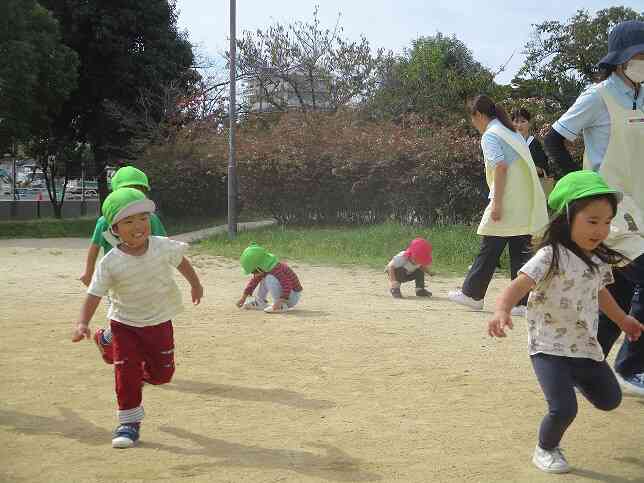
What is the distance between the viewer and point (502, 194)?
7391 millimetres

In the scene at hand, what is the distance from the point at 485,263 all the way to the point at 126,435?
408 cm

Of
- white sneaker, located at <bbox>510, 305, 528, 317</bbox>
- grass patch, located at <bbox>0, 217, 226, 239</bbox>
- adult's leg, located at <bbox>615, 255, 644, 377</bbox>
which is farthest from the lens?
grass patch, located at <bbox>0, 217, 226, 239</bbox>

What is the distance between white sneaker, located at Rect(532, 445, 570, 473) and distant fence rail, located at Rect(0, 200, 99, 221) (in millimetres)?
32190

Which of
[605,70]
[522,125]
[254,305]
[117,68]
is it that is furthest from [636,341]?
[117,68]

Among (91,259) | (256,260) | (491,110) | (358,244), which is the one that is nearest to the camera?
(91,259)

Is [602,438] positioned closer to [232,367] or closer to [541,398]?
[541,398]

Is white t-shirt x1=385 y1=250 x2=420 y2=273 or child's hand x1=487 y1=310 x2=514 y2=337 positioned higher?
child's hand x1=487 y1=310 x2=514 y2=337

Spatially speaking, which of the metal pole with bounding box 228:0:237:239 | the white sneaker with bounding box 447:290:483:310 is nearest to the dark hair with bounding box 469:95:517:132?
the white sneaker with bounding box 447:290:483:310

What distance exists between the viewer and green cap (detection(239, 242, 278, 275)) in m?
8.12

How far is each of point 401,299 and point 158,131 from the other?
61.1ft

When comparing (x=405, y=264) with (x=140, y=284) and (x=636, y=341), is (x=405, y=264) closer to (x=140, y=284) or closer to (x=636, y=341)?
(x=636, y=341)

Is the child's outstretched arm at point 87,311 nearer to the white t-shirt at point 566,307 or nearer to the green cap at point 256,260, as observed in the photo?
the white t-shirt at point 566,307

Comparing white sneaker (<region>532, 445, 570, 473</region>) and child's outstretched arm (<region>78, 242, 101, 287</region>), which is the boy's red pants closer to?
child's outstretched arm (<region>78, 242, 101, 287</region>)

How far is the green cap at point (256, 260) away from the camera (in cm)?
812
